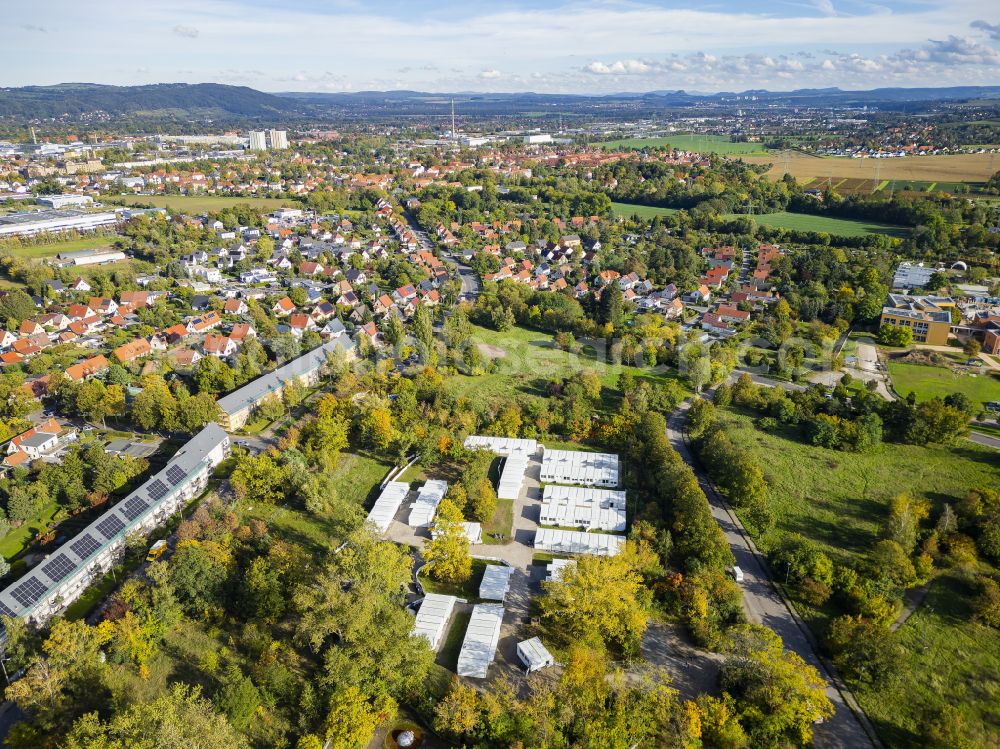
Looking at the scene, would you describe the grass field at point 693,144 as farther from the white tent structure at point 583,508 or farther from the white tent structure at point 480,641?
the white tent structure at point 480,641

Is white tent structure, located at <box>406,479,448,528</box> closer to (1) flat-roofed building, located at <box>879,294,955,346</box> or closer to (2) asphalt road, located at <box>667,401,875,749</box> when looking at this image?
(2) asphalt road, located at <box>667,401,875,749</box>

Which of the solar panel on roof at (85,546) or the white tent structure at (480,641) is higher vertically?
the solar panel on roof at (85,546)

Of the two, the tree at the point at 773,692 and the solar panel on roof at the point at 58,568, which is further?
the solar panel on roof at the point at 58,568

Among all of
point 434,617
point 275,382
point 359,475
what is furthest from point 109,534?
point 434,617

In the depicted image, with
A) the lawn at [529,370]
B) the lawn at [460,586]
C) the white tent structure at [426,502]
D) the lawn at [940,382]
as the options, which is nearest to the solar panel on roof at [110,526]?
the white tent structure at [426,502]

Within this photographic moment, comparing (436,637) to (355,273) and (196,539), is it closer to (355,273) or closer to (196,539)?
(196,539)

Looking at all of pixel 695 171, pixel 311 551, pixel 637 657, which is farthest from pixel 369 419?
pixel 695 171

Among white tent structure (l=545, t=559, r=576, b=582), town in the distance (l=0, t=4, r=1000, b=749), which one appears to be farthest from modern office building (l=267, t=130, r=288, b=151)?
white tent structure (l=545, t=559, r=576, b=582)
